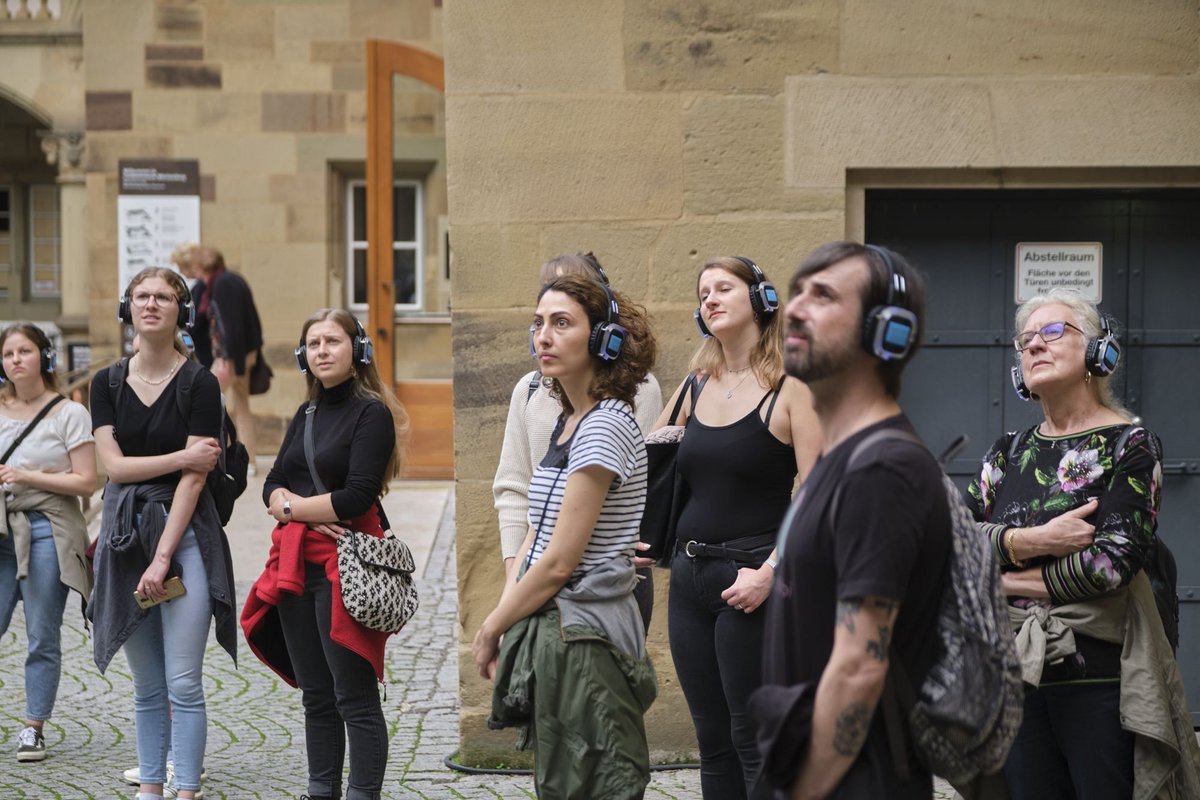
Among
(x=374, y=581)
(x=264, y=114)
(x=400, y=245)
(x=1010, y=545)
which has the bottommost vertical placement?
(x=374, y=581)

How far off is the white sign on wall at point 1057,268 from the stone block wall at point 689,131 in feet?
1.22

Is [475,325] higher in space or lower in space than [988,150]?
lower

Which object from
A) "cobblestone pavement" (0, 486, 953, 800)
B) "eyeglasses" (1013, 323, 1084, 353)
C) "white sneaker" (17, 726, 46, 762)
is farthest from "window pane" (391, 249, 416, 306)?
"eyeglasses" (1013, 323, 1084, 353)

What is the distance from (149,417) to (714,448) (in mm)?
2079

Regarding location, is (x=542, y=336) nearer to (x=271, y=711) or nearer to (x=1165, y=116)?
(x=1165, y=116)

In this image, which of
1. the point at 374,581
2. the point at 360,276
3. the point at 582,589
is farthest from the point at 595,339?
the point at 360,276

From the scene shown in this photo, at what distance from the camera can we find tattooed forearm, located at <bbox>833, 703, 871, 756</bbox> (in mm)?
2445

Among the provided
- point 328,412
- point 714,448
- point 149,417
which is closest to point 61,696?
point 149,417

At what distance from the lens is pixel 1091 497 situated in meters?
3.88

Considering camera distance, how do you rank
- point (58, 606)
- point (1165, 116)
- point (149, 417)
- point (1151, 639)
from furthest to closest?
point (58, 606), point (1165, 116), point (149, 417), point (1151, 639)

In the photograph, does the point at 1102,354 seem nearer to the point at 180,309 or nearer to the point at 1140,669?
the point at 1140,669

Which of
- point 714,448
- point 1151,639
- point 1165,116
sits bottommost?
point 1151,639

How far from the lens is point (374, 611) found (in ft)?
15.3

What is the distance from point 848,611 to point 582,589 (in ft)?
4.00
